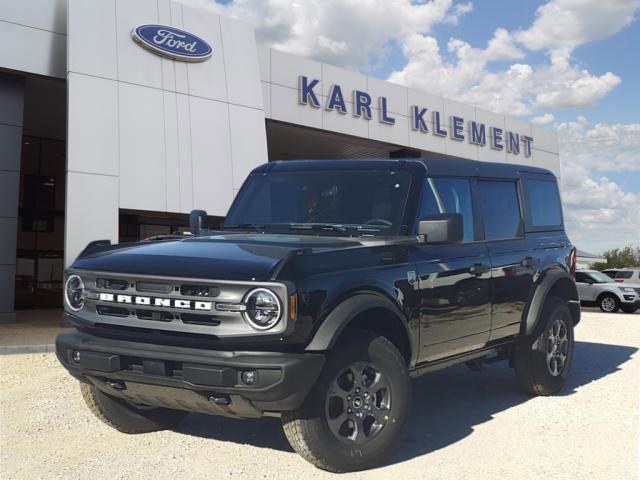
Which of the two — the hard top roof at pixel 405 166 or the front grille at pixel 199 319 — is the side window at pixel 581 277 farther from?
the front grille at pixel 199 319

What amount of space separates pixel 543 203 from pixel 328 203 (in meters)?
2.80

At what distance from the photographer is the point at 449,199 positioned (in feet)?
16.8

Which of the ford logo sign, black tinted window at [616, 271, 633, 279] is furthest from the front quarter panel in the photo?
black tinted window at [616, 271, 633, 279]

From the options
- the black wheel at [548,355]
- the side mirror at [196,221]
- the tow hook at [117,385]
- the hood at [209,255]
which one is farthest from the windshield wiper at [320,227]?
the black wheel at [548,355]

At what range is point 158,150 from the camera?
49.0 feet

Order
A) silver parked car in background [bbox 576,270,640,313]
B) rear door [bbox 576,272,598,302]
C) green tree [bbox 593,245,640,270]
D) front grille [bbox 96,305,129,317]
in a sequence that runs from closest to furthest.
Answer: front grille [bbox 96,305,129,317] → silver parked car in background [bbox 576,270,640,313] → rear door [bbox 576,272,598,302] → green tree [bbox 593,245,640,270]

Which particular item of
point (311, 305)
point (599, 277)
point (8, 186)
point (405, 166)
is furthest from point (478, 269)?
point (599, 277)

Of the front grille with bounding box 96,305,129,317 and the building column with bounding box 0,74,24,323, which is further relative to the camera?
the building column with bounding box 0,74,24,323

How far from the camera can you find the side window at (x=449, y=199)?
4.86m

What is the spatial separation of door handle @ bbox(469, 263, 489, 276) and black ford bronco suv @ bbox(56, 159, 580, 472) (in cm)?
2

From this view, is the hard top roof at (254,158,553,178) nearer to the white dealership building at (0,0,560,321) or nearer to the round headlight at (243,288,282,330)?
the round headlight at (243,288,282,330)

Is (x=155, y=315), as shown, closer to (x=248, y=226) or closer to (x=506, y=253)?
(x=248, y=226)

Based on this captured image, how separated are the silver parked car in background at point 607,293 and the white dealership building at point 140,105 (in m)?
10.7

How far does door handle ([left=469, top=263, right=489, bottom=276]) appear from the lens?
16.6ft
